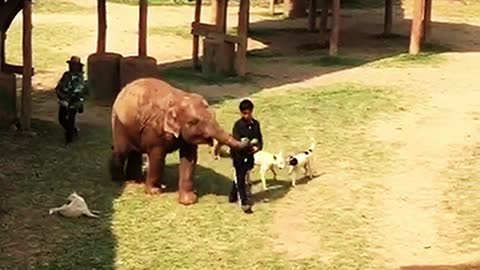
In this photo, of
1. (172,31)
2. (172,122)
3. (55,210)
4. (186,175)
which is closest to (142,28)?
(172,122)

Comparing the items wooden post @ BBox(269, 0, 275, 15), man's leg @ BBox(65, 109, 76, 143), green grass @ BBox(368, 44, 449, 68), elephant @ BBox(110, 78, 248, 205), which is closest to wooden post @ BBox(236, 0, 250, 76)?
green grass @ BBox(368, 44, 449, 68)

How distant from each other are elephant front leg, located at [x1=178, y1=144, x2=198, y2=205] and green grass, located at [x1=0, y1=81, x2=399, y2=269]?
0.48 ft

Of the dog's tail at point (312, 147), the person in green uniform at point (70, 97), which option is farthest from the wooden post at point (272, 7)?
the person in green uniform at point (70, 97)

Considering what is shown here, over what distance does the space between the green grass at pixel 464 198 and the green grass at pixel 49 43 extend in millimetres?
9979

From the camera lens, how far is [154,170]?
11.5m

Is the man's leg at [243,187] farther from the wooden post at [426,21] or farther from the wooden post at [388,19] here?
the wooden post at [388,19]

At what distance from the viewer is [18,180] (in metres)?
11.9

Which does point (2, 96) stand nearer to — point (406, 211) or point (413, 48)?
point (406, 211)

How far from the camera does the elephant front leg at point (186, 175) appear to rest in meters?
11.3

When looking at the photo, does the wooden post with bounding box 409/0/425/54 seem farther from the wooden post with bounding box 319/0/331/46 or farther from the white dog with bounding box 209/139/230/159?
the white dog with bounding box 209/139/230/159

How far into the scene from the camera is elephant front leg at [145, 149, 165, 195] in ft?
37.6

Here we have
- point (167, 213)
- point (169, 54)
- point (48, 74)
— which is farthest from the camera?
point (169, 54)

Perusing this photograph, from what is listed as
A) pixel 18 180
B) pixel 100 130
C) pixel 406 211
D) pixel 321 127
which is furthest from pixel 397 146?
pixel 18 180

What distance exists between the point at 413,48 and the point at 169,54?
18.7 ft
